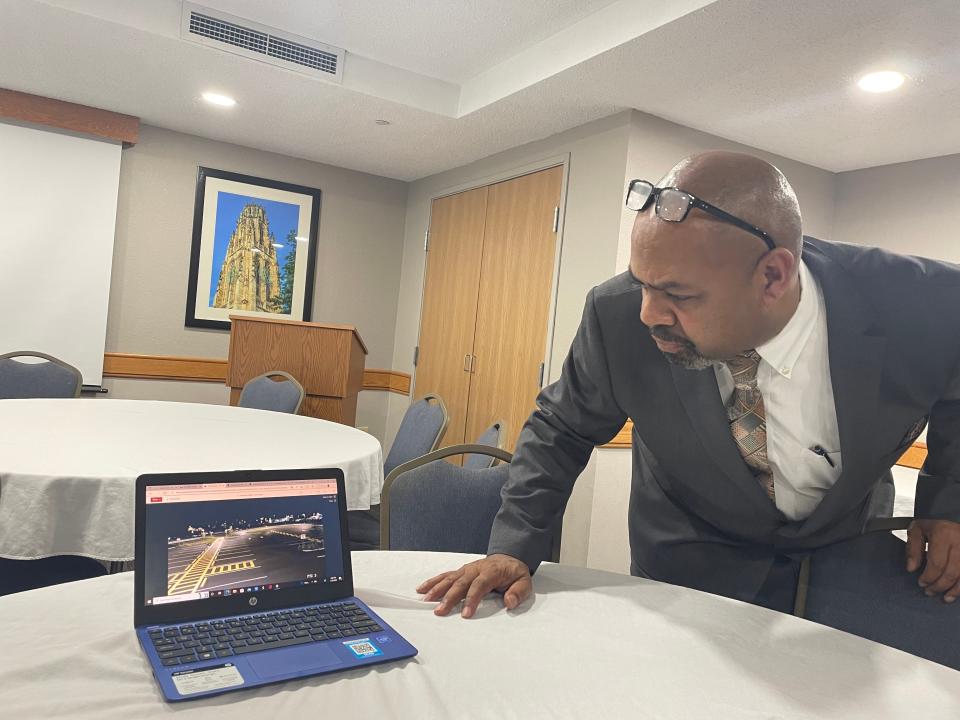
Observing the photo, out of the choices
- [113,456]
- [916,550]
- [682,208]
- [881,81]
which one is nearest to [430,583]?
[682,208]

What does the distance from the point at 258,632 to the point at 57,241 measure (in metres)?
4.69

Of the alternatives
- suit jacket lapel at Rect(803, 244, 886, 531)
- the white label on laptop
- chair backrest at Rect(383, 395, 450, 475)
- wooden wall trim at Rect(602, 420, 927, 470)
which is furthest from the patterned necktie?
wooden wall trim at Rect(602, 420, 927, 470)

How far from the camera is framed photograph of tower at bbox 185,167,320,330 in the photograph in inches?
205

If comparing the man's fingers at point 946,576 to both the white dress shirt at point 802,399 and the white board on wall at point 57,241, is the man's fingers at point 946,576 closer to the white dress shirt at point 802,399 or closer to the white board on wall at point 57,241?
the white dress shirt at point 802,399

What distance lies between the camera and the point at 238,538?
3.31 feet

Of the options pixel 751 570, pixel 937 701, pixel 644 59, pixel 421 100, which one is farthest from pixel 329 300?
pixel 937 701

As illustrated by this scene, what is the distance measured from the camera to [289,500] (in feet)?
3.49

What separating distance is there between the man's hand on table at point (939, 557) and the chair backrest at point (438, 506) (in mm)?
861

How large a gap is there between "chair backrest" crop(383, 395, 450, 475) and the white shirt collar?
6.05ft

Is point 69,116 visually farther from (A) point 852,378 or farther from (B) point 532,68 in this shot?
(A) point 852,378

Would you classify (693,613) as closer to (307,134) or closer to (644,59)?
(644,59)

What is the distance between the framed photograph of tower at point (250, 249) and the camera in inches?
205

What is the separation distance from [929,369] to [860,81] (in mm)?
2385

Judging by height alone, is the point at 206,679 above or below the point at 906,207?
below
